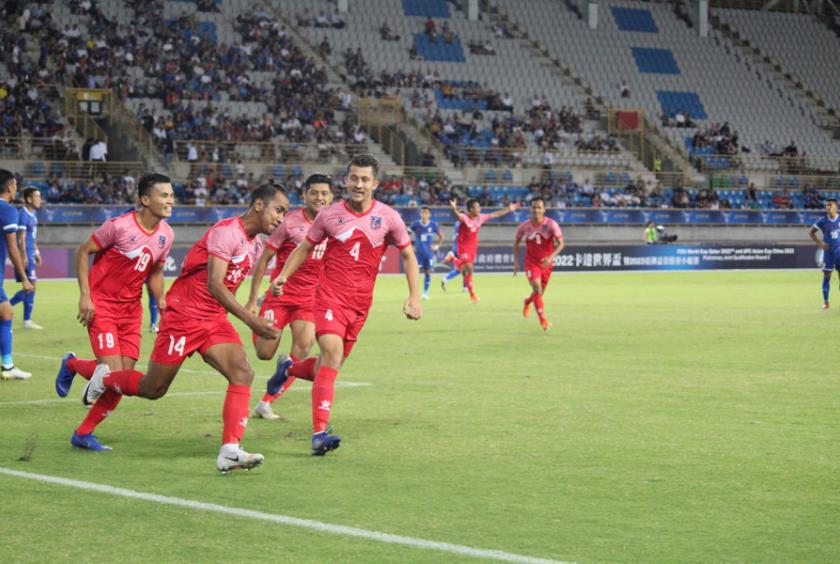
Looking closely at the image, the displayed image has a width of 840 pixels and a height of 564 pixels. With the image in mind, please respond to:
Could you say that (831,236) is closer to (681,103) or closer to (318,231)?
(318,231)

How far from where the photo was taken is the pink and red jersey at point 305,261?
39.9ft

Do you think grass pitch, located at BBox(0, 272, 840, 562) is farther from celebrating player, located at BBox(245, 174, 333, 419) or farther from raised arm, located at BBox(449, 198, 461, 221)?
raised arm, located at BBox(449, 198, 461, 221)

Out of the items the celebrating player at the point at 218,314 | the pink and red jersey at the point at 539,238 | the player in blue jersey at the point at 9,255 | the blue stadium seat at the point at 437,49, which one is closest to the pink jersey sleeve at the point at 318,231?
the celebrating player at the point at 218,314

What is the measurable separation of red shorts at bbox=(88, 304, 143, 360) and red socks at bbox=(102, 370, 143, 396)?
2.04 ft

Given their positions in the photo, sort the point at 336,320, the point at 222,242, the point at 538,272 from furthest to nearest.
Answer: the point at 538,272 → the point at 336,320 → the point at 222,242

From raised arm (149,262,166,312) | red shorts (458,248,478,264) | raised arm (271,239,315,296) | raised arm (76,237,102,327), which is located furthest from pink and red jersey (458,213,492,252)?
raised arm (76,237,102,327)

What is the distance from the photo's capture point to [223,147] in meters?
50.1

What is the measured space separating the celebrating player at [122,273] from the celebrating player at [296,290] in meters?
1.23

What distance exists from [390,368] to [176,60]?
1558 inches

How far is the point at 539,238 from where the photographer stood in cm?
2391

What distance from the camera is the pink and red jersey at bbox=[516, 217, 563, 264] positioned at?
2383 centimetres

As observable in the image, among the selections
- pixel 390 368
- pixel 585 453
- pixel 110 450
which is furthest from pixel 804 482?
pixel 390 368

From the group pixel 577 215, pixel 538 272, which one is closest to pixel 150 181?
pixel 538 272

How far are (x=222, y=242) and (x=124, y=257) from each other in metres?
1.78
